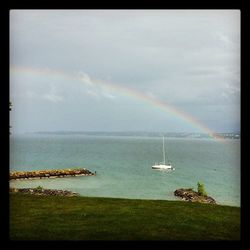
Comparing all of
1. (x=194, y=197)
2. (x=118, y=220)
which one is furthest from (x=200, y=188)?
(x=118, y=220)

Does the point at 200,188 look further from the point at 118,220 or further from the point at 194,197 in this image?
the point at 118,220

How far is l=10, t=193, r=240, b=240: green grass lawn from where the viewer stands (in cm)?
571

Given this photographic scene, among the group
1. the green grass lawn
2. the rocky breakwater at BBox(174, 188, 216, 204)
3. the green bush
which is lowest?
the rocky breakwater at BBox(174, 188, 216, 204)

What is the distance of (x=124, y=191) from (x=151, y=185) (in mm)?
6021

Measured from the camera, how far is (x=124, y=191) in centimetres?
3947

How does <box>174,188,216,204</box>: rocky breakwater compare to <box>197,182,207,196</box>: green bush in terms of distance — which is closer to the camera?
<box>197,182,207,196</box>: green bush

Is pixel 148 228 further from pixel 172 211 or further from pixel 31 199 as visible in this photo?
pixel 31 199

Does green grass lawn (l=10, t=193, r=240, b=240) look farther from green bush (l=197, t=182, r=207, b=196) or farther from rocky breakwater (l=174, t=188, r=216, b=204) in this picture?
rocky breakwater (l=174, t=188, r=216, b=204)

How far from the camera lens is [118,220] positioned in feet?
22.7

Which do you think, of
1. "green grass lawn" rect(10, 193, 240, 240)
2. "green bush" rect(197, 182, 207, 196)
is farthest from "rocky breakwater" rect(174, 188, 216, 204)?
"green grass lawn" rect(10, 193, 240, 240)

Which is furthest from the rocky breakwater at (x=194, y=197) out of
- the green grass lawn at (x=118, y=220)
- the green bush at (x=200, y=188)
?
the green grass lawn at (x=118, y=220)
